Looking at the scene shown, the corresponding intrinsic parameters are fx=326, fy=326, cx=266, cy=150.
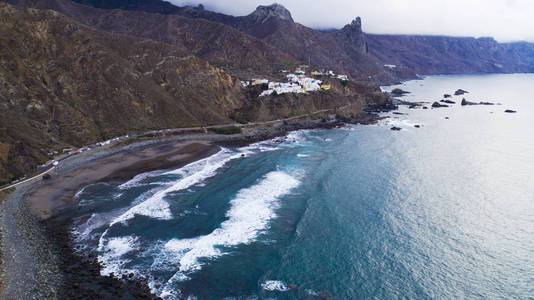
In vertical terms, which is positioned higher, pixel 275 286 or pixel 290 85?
pixel 290 85

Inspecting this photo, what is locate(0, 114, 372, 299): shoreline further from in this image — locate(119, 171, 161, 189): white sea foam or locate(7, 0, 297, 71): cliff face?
locate(7, 0, 297, 71): cliff face

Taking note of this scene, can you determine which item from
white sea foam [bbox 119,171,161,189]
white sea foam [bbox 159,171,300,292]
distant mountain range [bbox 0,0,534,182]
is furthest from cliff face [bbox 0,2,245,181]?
white sea foam [bbox 159,171,300,292]

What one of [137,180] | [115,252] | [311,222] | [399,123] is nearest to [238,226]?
[311,222]

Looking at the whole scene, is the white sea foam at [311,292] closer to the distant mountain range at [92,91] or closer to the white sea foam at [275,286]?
the white sea foam at [275,286]

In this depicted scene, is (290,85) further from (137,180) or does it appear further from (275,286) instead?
(275,286)

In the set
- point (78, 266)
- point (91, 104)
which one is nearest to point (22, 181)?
point (78, 266)

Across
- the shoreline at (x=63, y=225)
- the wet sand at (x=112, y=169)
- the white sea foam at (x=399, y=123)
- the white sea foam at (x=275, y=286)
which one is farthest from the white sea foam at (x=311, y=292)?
the white sea foam at (x=399, y=123)
